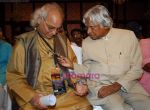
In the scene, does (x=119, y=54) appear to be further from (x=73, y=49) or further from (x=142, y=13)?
(x=142, y=13)

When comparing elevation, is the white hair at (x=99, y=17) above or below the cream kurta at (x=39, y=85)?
above

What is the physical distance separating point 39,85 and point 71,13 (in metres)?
5.92

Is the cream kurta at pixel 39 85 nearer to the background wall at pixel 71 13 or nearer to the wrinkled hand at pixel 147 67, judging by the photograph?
the wrinkled hand at pixel 147 67

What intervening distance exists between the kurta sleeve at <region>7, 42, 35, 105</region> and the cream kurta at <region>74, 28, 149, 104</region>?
55 cm

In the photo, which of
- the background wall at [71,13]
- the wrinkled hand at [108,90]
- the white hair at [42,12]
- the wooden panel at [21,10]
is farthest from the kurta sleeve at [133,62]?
the wooden panel at [21,10]

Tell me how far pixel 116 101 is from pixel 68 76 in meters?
0.51

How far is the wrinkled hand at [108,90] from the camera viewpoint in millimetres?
3715

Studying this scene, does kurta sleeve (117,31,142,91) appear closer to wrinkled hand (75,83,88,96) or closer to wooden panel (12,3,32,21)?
wrinkled hand (75,83,88,96)

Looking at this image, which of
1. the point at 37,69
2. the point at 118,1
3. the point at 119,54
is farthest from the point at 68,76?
the point at 118,1

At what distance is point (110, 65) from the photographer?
3822mm

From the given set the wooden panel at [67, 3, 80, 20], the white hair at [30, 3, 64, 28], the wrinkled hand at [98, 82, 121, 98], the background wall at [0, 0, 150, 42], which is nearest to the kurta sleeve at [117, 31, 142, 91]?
the wrinkled hand at [98, 82, 121, 98]

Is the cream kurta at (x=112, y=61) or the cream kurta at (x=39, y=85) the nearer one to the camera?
the cream kurta at (x=39, y=85)

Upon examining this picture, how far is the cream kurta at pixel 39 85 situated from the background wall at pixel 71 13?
5.60 m

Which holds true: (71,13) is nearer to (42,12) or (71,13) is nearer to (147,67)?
(147,67)
